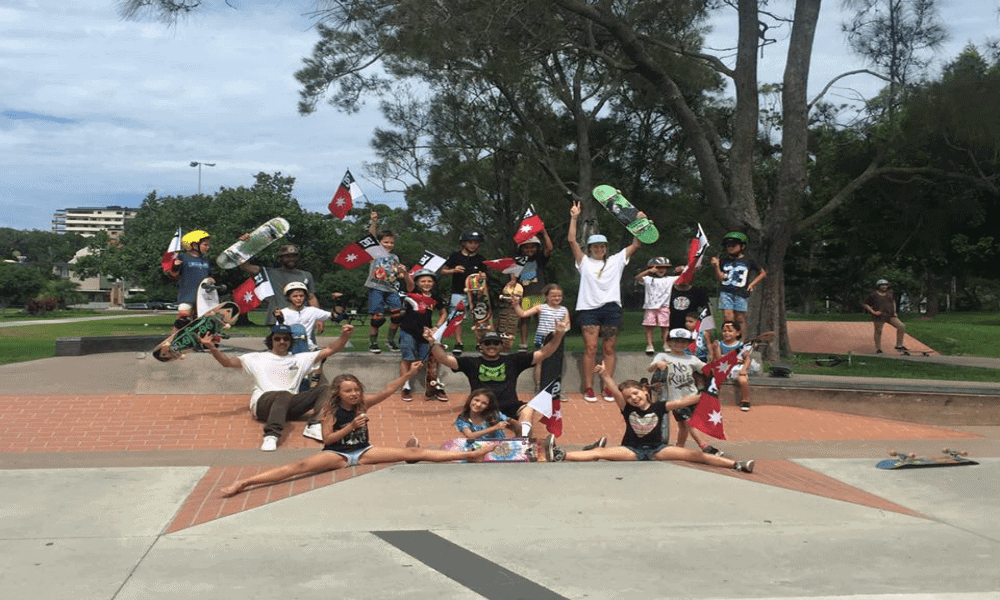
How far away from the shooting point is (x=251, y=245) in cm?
1135

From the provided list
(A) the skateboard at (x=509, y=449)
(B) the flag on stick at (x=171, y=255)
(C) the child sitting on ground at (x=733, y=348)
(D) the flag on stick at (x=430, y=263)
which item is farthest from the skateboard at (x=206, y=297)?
(C) the child sitting on ground at (x=733, y=348)

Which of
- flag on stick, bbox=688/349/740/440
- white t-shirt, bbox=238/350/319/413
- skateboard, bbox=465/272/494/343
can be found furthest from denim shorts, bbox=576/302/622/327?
white t-shirt, bbox=238/350/319/413

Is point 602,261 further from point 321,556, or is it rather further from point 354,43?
point 354,43

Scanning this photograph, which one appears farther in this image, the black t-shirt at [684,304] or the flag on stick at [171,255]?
the flag on stick at [171,255]

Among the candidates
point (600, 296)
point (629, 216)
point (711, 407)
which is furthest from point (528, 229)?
point (711, 407)

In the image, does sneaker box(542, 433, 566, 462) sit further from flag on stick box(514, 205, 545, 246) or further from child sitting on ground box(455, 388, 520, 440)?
flag on stick box(514, 205, 545, 246)

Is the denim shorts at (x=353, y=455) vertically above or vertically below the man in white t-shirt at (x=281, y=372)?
below

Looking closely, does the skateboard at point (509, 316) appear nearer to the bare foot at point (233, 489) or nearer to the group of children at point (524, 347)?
the group of children at point (524, 347)

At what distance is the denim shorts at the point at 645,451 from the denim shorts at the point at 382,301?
448 cm

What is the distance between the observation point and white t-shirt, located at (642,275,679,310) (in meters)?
11.3

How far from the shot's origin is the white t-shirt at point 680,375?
8.38m

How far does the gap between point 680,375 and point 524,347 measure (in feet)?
11.9

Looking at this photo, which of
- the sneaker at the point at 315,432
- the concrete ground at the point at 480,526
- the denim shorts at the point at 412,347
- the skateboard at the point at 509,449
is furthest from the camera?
the denim shorts at the point at 412,347

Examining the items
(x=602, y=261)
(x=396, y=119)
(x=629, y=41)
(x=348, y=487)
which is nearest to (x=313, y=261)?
(x=396, y=119)
